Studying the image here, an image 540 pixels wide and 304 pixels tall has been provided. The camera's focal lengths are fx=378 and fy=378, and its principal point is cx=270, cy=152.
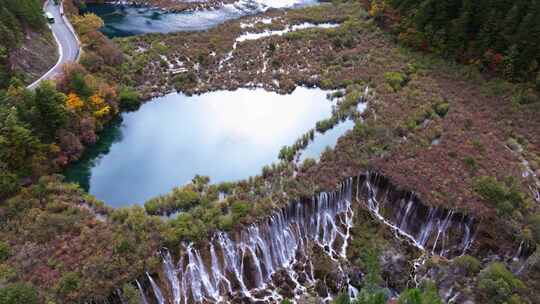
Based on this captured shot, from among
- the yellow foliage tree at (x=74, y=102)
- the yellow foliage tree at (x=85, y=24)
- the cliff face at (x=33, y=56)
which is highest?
the yellow foliage tree at (x=85, y=24)

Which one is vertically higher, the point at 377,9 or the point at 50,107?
the point at 377,9

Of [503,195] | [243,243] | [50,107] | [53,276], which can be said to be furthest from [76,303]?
[503,195]

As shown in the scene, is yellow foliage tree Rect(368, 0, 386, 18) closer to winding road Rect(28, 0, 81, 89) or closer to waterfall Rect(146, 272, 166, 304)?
winding road Rect(28, 0, 81, 89)

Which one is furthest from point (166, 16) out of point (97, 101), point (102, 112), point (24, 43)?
point (102, 112)

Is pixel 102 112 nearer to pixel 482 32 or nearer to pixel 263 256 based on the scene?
pixel 263 256

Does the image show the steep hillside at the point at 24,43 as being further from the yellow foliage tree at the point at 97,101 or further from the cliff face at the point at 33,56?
the yellow foliage tree at the point at 97,101

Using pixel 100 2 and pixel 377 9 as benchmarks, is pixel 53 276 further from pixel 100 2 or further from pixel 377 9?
pixel 100 2

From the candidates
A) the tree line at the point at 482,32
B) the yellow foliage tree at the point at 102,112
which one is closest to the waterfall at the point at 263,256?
the yellow foliage tree at the point at 102,112
